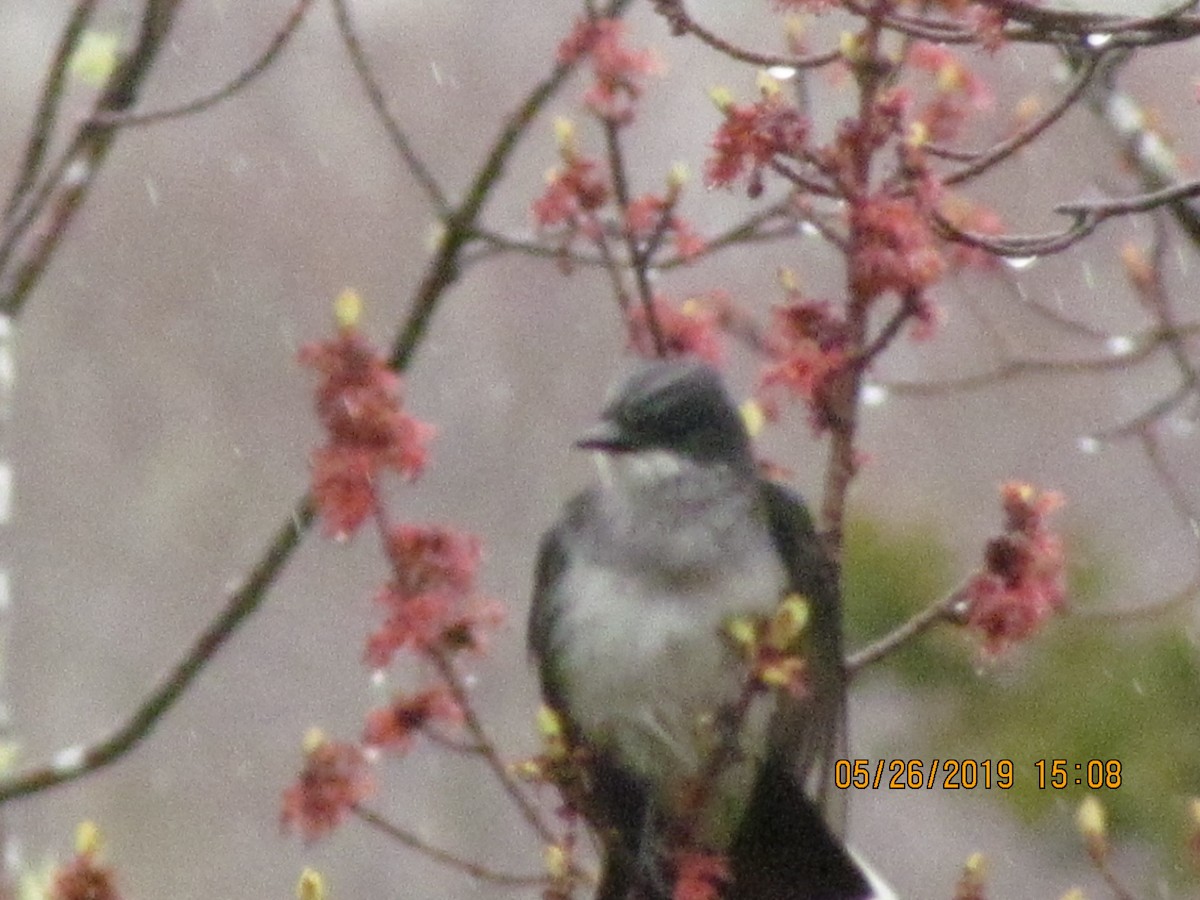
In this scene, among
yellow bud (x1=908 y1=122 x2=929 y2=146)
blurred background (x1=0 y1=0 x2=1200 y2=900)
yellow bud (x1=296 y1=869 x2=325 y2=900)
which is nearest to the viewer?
yellow bud (x1=296 y1=869 x2=325 y2=900)

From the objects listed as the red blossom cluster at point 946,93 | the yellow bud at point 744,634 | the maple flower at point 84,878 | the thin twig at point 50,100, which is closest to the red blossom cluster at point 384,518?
the maple flower at point 84,878

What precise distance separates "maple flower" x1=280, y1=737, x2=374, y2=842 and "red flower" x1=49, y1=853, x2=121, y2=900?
10.0 inches

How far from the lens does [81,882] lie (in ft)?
6.64

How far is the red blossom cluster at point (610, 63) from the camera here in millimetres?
2764

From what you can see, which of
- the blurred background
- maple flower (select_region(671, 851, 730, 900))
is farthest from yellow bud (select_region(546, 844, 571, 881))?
the blurred background

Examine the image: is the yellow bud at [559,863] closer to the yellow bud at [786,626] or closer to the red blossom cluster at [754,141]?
the yellow bud at [786,626]

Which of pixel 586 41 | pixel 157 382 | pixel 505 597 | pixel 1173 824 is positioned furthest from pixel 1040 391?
pixel 586 41

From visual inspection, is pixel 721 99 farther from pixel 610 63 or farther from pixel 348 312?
pixel 610 63

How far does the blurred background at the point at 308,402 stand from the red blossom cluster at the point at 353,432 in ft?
14.9

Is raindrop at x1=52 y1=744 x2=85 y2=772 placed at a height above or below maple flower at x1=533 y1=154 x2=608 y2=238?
below

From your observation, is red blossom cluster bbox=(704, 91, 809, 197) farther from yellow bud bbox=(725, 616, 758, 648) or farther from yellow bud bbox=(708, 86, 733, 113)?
yellow bud bbox=(725, 616, 758, 648)

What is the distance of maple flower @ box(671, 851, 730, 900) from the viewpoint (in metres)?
2.18

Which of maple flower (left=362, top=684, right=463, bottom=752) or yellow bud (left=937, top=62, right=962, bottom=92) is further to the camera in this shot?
yellow bud (left=937, top=62, right=962, bottom=92)
